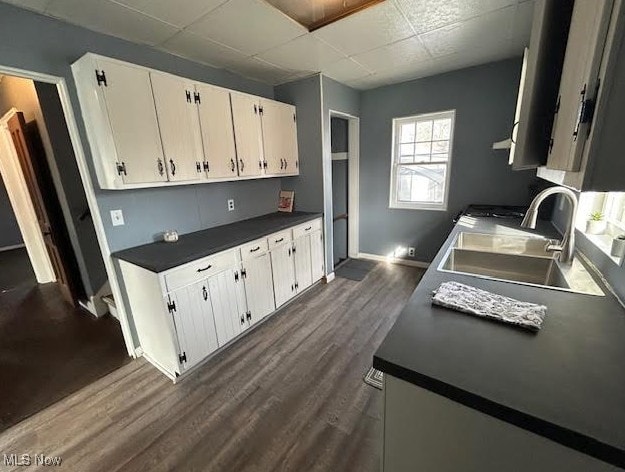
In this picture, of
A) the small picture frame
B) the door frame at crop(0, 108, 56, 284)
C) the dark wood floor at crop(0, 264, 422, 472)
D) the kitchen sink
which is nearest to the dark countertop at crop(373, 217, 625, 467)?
the kitchen sink

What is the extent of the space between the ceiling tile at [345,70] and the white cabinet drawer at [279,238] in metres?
1.81

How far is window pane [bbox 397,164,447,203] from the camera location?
139 inches

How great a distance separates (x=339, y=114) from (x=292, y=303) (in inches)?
97.2

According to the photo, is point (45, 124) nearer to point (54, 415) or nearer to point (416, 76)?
point (54, 415)

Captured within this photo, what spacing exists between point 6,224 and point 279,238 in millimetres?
6743

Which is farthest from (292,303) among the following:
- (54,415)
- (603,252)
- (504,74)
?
(504,74)

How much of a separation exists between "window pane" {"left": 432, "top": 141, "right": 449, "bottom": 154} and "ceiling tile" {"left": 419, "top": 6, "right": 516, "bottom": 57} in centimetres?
108

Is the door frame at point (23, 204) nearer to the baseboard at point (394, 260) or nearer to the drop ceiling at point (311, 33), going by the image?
the drop ceiling at point (311, 33)

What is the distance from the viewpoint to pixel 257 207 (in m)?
3.26

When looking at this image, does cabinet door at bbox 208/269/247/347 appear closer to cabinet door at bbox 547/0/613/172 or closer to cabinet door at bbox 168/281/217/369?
cabinet door at bbox 168/281/217/369

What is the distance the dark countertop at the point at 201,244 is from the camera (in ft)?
6.10

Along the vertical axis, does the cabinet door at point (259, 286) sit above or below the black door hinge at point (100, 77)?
below

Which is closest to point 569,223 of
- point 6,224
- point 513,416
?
point 513,416

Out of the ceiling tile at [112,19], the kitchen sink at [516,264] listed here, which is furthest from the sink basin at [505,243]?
the ceiling tile at [112,19]
